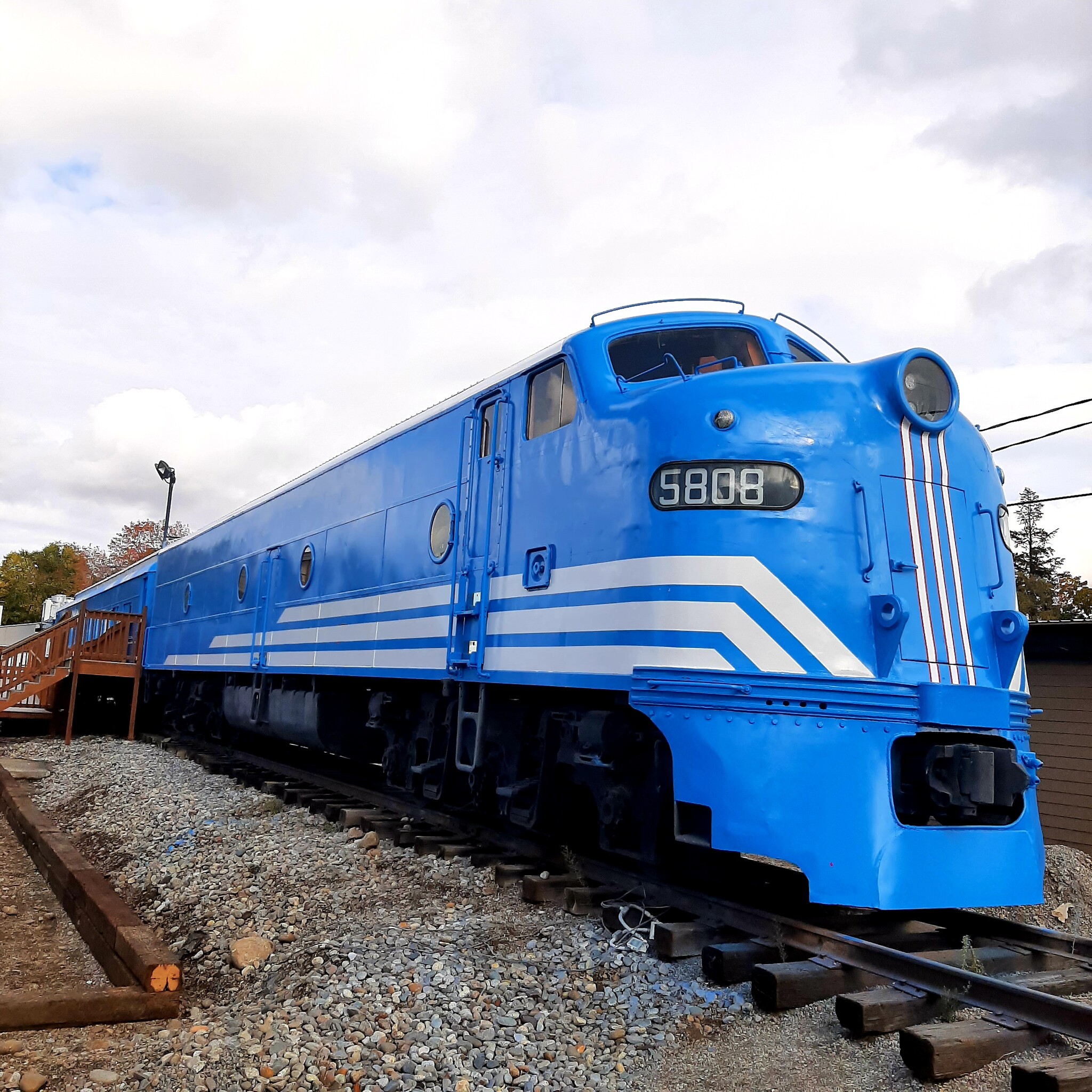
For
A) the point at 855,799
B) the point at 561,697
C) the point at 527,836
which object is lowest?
the point at 527,836

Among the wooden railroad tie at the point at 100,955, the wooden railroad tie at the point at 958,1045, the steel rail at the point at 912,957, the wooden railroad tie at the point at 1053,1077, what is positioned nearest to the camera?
the wooden railroad tie at the point at 1053,1077

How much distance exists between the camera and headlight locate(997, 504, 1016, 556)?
5.57 metres

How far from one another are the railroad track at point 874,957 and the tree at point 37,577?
7187 cm

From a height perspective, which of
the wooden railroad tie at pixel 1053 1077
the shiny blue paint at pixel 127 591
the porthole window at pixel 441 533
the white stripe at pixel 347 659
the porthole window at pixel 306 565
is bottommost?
the wooden railroad tie at pixel 1053 1077

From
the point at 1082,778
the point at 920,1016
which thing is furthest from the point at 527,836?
the point at 1082,778

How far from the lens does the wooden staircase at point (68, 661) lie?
1700 centimetres

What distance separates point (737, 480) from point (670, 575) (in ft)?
1.96

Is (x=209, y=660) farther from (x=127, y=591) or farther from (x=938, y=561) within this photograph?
(x=938, y=561)

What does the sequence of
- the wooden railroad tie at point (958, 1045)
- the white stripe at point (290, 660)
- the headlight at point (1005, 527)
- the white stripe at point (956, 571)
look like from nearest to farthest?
the wooden railroad tie at point (958, 1045)
the white stripe at point (956, 571)
the headlight at point (1005, 527)
the white stripe at point (290, 660)

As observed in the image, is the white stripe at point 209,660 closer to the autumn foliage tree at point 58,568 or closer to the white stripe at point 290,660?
the white stripe at point 290,660

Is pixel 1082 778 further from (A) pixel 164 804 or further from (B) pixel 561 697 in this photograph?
(A) pixel 164 804

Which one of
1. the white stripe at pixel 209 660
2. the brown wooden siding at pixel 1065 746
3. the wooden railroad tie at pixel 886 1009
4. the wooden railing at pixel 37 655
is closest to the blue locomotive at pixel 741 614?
the wooden railroad tie at pixel 886 1009

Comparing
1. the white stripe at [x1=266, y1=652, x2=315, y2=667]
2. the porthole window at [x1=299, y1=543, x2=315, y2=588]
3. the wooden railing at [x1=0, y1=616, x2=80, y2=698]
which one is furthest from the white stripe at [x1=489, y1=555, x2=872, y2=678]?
the wooden railing at [x1=0, y1=616, x2=80, y2=698]

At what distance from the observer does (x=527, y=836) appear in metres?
7.08
